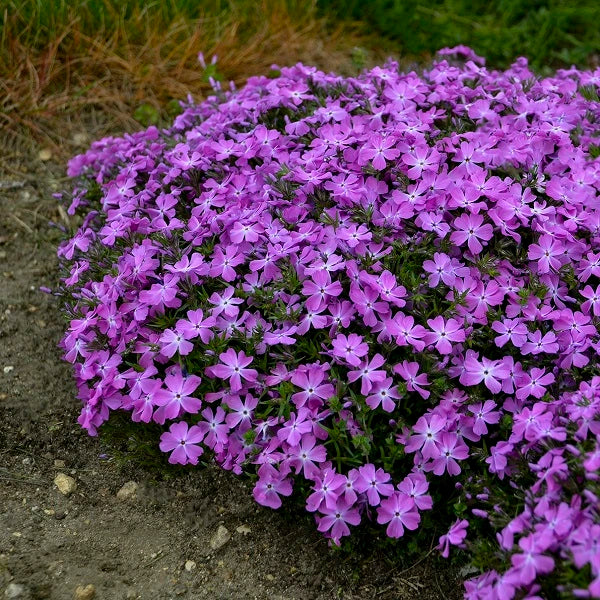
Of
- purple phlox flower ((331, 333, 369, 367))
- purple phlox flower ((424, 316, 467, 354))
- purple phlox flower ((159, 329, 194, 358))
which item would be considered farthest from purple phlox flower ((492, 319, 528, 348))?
purple phlox flower ((159, 329, 194, 358))

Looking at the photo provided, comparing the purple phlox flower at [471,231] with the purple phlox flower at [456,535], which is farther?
the purple phlox flower at [471,231]

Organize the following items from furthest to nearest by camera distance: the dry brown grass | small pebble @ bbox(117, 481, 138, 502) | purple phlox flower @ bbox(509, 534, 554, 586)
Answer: the dry brown grass
small pebble @ bbox(117, 481, 138, 502)
purple phlox flower @ bbox(509, 534, 554, 586)

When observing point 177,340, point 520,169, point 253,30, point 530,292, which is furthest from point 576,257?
point 253,30

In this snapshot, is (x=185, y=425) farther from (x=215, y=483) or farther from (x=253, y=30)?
(x=253, y=30)

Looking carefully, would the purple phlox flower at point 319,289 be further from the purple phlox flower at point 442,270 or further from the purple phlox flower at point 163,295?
the purple phlox flower at point 163,295

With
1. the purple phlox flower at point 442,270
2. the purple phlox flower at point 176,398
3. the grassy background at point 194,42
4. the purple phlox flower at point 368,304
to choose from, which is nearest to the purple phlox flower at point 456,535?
the purple phlox flower at point 368,304

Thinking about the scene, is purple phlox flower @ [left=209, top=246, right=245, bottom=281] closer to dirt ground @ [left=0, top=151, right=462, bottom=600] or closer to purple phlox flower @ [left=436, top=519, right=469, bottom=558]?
dirt ground @ [left=0, top=151, right=462, bottom=600]

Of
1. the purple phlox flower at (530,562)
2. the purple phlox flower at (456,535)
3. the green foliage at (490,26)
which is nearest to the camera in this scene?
the purple phlox flower at (530,562)
